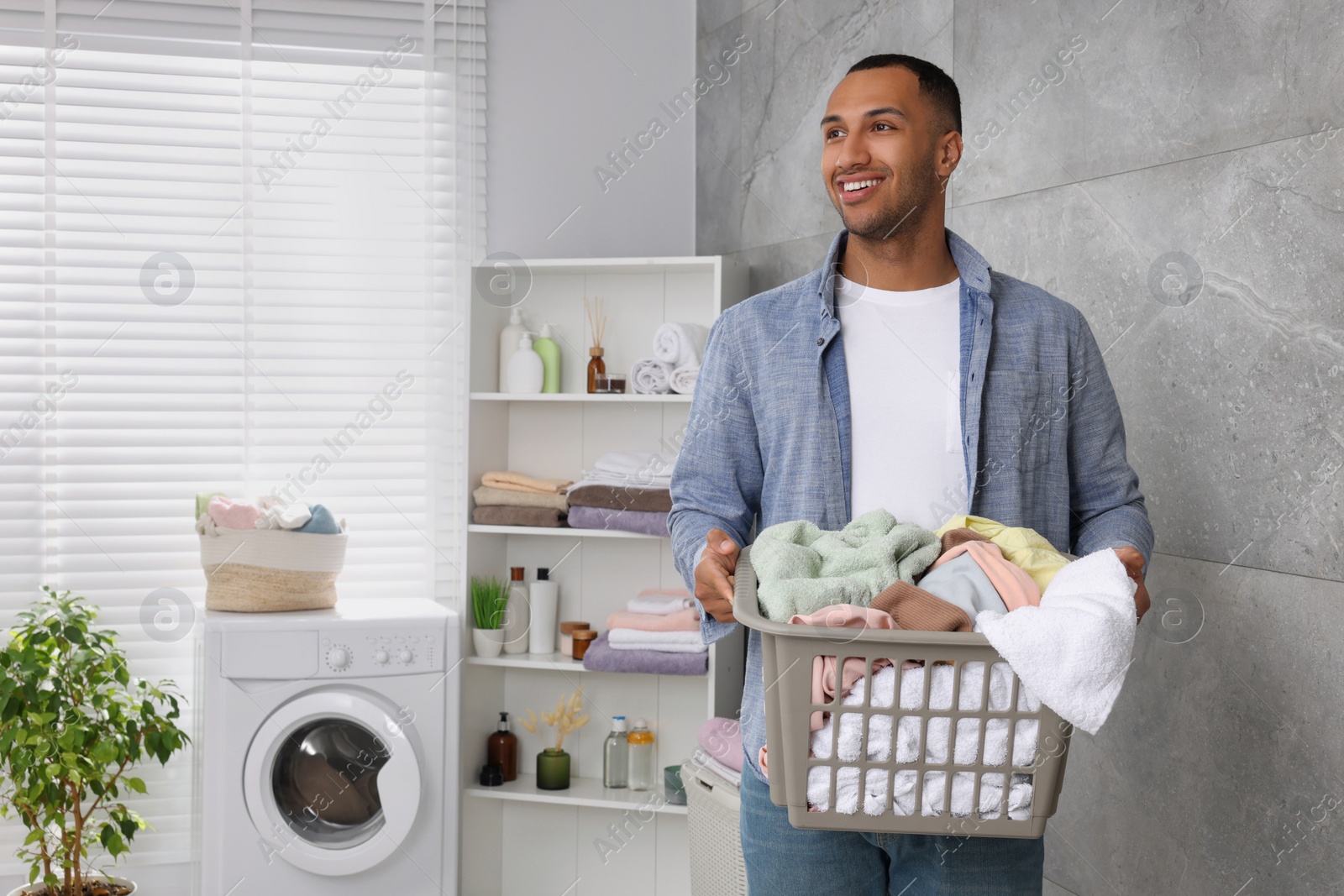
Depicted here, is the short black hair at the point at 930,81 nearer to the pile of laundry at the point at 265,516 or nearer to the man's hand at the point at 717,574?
the man's hand at the point at 717,574

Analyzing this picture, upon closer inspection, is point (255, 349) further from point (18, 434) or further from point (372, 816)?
point (372, 816)

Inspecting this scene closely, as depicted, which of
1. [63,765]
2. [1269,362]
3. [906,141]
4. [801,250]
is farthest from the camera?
[801,250]

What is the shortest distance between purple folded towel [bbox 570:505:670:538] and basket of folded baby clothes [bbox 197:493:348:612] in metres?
0.64

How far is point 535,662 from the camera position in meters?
2.70

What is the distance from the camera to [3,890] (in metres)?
2.70

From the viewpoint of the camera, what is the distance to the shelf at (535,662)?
2.68 m

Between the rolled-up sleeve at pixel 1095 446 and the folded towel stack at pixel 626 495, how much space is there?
53.1 inches

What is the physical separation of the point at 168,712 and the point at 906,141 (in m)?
2.37

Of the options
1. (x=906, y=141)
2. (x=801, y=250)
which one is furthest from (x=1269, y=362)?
(x=801, y=250)

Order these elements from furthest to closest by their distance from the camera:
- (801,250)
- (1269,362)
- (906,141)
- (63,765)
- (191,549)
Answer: (191,549) < (801,250) < (63,765) < (1269,362) < (906,141)

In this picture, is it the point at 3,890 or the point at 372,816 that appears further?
Result: the point at 3,890

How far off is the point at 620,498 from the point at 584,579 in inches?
15.4

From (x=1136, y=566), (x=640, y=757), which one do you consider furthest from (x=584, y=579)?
(x=1136, y=566)

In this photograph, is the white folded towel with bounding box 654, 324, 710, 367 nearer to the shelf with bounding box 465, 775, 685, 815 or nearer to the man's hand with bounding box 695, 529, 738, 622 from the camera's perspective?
the shelf with bounding box 465, 775, 685, 815
